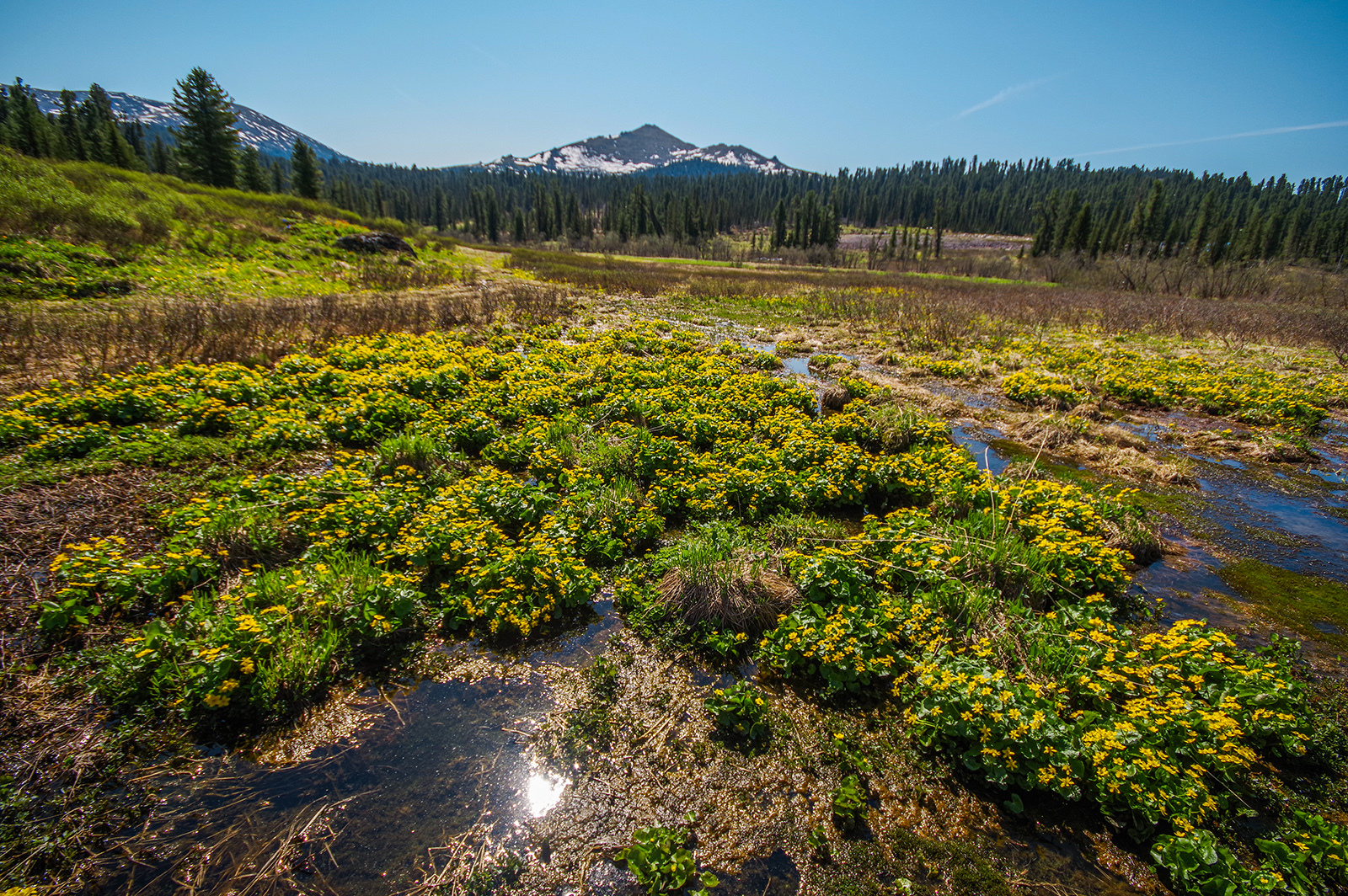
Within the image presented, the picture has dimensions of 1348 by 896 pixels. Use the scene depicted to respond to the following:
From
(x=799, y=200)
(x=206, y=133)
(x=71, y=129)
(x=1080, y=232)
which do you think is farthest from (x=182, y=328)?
(x=799, y=200)

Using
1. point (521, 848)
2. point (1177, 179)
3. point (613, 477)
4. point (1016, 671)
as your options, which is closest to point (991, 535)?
point (1016, 671)

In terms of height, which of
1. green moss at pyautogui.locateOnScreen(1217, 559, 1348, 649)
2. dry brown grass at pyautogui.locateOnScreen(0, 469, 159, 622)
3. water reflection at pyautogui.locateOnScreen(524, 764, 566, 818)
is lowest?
water reflection at pyautogui.locateOnScreen(524, 764, 566, 818)

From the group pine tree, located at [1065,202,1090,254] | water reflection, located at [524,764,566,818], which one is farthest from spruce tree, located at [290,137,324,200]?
pine tree, located at [1065,202,1090,254]

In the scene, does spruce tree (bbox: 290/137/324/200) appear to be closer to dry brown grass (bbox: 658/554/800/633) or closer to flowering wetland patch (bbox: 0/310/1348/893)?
flowering wetland patch (bbox: 0/310/1348/893)

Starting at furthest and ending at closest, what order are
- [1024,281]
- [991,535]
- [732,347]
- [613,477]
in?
[1024,281] → [732,347] → [613,477] → [991,535]

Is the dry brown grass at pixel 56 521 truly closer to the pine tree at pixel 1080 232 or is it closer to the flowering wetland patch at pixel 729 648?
the flowering wetland patch at pixel 729 648

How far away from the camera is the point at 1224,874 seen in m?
2.90

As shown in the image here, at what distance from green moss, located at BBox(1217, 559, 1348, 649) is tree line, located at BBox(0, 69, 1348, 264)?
190 ft

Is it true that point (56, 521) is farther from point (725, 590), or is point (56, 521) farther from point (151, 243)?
point (151, 243)

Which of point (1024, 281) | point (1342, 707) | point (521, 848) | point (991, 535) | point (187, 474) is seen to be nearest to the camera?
point (521, 848)

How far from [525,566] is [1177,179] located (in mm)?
202184

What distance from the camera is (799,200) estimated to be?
389ft

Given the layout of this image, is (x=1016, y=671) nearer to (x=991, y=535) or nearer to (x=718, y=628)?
(x=991, y=535)

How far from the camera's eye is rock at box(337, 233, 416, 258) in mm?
25188
